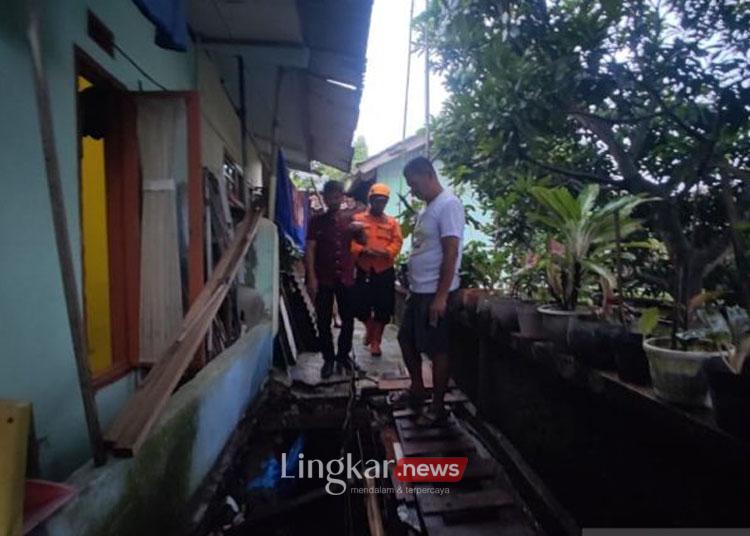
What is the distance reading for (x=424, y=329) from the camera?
305cm

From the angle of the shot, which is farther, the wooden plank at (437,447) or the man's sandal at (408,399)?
the man's sandal at (408,399)

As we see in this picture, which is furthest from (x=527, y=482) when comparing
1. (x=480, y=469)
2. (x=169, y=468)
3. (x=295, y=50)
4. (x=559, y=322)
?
(x=295, y=50)

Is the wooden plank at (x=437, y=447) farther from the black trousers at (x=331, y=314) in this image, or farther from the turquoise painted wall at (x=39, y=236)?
the turquoise painted wall at (x=39, y=236)

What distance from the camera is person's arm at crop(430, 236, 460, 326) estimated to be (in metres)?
→ 2.85

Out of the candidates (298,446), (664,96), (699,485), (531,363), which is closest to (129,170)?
(298,446)

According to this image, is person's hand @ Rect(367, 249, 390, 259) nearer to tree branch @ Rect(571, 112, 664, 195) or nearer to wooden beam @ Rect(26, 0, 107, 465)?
tree branch @ Rect(571, 112, 664, 195)

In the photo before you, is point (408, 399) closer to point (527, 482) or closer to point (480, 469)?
point (480, 469)

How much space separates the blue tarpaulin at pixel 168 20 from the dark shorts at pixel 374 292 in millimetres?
2851

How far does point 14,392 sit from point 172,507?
82 cm

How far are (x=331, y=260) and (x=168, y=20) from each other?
8.25 feet

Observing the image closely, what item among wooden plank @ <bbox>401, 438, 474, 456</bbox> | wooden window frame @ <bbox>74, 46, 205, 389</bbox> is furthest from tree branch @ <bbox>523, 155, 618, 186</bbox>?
wooden window frame @ <bbox>74, 46, 205, 389</bbox>

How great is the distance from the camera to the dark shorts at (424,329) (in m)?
3.00

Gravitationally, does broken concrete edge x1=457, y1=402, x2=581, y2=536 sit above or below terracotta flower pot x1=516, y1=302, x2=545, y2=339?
below

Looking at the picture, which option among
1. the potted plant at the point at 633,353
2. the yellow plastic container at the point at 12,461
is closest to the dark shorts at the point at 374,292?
the potted plant at the point at 633,353
